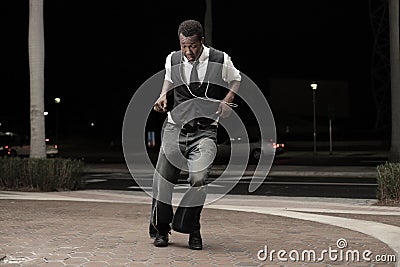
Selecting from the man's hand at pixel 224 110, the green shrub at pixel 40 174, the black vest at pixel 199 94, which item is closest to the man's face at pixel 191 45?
the black vest at pixel 199 94

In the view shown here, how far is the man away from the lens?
685cm

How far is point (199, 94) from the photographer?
6875 mm

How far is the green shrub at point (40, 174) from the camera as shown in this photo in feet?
50.0

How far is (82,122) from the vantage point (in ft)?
251

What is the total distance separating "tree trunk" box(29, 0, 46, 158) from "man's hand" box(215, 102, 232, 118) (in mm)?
10363

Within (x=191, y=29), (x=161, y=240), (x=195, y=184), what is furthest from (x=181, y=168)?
(x=191, y=29)

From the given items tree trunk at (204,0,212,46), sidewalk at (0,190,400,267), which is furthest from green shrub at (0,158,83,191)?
tree trunk at (204,0,212,46)

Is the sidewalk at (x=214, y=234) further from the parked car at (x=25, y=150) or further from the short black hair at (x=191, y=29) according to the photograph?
the parked car at (x=25, y=150)

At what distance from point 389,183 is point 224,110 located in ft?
20.8

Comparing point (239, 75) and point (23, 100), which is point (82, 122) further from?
point (239, 75)

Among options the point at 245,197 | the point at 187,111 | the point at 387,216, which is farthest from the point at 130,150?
the point at 245,197

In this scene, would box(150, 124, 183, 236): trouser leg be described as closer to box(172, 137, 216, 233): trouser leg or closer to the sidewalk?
box(172, 137, 216, 233): trouser leg

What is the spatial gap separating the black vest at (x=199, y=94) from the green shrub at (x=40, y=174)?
886cm

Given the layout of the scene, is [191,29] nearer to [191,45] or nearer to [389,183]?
[191,45]
